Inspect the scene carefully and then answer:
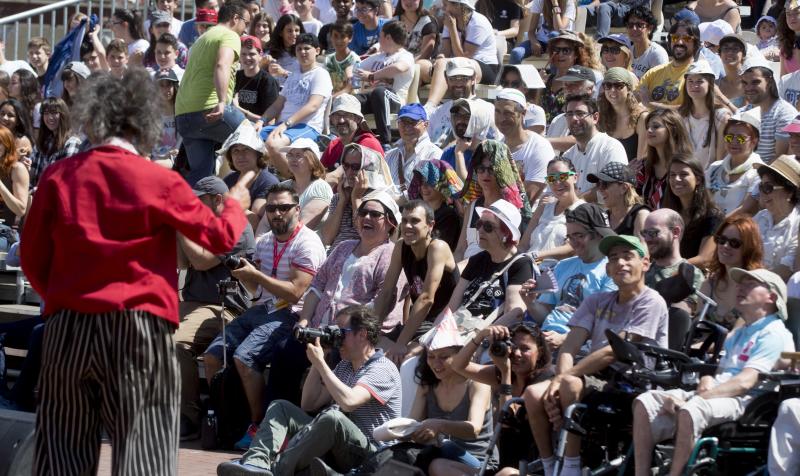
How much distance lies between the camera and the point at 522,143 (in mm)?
11000

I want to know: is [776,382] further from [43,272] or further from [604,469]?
[43,272]

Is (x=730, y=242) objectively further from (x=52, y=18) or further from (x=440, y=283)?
(x=52, y=18)

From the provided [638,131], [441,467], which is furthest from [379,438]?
[638,131]

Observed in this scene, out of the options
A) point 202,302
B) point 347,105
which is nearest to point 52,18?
point 347,105

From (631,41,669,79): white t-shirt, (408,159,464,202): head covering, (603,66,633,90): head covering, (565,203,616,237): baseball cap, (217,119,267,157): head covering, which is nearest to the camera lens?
(565,203,616,237): baseball cap

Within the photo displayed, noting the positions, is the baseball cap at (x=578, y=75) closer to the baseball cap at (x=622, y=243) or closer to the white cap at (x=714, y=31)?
the white cap at (x=714, y=31)

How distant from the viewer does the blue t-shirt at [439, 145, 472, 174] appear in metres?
11.2

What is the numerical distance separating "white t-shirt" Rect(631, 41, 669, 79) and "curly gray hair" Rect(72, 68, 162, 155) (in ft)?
25.7

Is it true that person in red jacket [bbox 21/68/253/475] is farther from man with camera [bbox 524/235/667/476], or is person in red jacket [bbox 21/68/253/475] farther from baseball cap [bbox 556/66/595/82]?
baseball cap [bbox 556/66/595/82]

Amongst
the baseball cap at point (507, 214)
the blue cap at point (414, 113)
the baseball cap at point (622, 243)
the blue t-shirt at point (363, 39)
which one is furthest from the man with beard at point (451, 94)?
the baseball cap at point (622, 243)

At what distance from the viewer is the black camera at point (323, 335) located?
8.73 meters

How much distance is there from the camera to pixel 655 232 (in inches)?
328

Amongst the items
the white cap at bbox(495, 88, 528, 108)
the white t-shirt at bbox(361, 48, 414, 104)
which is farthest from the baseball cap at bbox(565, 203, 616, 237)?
the white t-shirt at bbox(361, 48, 414, 104)

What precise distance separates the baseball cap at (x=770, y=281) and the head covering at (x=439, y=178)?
11.8 ft
